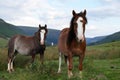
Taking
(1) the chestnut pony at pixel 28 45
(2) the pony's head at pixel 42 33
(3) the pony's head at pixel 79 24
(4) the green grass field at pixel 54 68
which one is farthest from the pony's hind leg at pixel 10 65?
(3) the pony's head at pixel 79 24

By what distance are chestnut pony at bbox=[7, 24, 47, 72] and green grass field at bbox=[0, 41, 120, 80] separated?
57 centimetres

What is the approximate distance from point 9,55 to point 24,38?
1.49 meters

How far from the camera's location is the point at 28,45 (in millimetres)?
22641

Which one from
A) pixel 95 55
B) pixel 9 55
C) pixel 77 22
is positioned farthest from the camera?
pixel 95 55

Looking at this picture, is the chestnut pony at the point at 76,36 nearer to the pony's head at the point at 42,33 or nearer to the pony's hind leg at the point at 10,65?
the pony's head at the point at 42,33

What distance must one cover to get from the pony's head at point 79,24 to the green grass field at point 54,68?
161 cm

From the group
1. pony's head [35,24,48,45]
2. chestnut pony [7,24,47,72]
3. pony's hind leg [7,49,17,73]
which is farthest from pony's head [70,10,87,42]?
pony's hind leg [7,49,17,73]

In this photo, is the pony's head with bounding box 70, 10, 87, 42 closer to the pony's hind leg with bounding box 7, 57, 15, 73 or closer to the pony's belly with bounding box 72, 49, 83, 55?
the pony's belly with bounding box 72, 49, 83, 55

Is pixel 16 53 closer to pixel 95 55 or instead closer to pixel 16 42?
pixel 16 42

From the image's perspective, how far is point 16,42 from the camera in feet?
76.2

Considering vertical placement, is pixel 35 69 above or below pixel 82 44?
below

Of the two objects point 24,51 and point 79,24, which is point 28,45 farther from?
point 79,24

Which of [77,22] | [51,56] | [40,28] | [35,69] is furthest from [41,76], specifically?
[51,56]

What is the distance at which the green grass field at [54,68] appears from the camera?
52.0 feet
